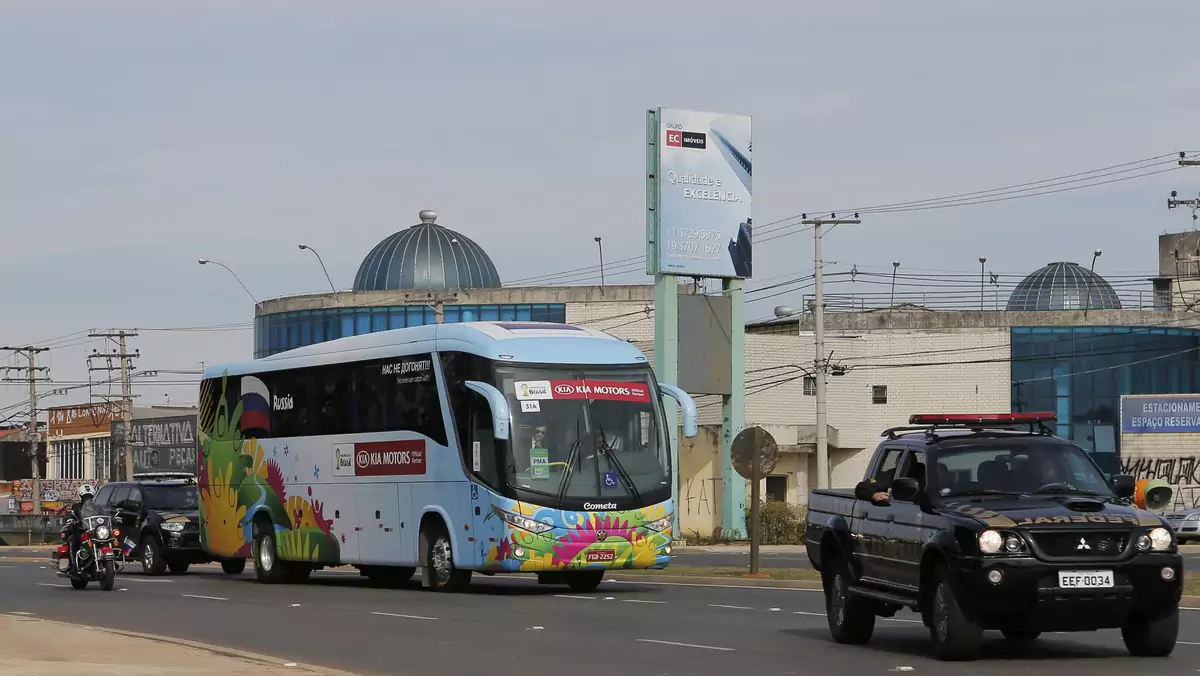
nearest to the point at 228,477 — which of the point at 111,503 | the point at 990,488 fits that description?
the point at 111,503

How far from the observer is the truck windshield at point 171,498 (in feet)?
112

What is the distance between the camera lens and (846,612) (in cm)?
1592

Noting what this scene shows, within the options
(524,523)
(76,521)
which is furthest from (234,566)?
(524,523)

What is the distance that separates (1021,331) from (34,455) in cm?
4443

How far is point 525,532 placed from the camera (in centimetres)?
2394

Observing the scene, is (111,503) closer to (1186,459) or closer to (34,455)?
(34,455)

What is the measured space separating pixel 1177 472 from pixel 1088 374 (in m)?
14.0

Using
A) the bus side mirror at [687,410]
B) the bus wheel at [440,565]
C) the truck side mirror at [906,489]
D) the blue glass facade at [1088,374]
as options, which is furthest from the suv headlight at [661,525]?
the blue glass facade at [1088,374]

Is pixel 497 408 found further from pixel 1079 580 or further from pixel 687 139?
pixel 687 139

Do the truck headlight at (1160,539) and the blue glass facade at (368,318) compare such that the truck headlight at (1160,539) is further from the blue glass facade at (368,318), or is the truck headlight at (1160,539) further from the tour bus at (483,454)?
the blue glass facade at (368,318)

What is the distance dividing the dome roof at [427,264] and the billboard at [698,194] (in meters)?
43.6

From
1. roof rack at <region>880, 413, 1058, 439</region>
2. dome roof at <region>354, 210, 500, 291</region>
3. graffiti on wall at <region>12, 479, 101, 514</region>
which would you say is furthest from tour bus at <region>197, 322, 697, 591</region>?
graffiti on wall at <region>12, 479, 101, 514</region>

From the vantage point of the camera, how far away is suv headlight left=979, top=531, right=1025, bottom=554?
519 inches

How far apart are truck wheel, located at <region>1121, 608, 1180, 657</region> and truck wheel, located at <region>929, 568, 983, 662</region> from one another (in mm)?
1240
